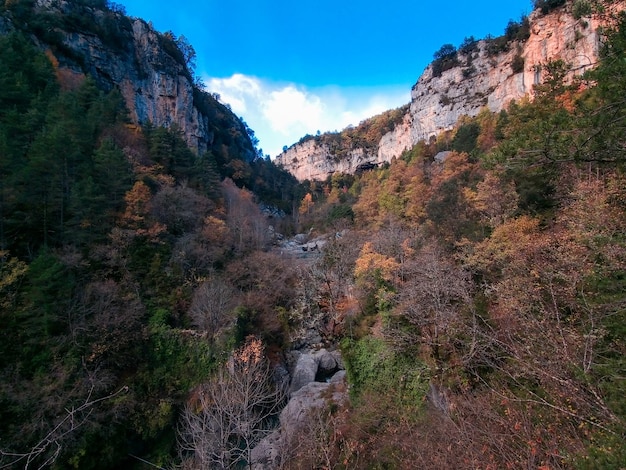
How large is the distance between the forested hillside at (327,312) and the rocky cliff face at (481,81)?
21.7 metres

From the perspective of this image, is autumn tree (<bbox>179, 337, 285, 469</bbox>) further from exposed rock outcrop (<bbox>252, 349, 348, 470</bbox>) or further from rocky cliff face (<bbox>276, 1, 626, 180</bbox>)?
rocky cliff face (<bbox>276, 1, 626, 180</bbox>)

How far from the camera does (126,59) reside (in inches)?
1704

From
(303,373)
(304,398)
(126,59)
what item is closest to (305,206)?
(126,59)

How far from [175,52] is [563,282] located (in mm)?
64943

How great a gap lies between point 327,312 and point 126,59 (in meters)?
48.2

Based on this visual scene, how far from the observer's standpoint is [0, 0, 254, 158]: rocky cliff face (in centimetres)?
3512

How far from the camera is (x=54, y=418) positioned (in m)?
10.7

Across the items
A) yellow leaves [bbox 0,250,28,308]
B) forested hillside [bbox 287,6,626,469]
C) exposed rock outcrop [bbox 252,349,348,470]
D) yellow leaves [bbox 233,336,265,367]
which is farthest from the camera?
yellow leaves [bbox 233,336,265,367]

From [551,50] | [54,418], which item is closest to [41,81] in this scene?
[54,418]

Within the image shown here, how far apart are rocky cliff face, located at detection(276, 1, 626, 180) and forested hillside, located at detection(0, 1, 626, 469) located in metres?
21.7

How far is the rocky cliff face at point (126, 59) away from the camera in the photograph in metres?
35.1

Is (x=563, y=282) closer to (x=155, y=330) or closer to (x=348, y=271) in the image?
(x=348, y=271)

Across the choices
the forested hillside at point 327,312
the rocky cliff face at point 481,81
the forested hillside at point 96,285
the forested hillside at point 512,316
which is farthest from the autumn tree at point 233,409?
the rocky cliff face at point 481,81

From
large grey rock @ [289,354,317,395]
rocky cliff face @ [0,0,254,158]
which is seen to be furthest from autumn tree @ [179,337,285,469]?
rocky cliff face @ [0,0,254,158]
